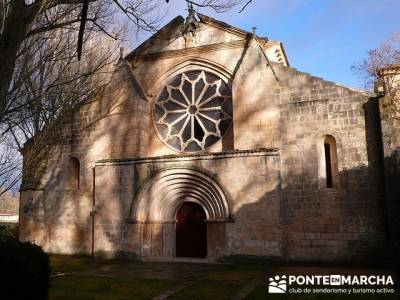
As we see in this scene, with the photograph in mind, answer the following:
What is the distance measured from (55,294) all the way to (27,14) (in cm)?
497

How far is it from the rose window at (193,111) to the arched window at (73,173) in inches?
136

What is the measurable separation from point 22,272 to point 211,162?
813 centimetres

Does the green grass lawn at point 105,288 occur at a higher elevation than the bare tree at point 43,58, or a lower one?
lower

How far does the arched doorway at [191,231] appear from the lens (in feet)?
43.2

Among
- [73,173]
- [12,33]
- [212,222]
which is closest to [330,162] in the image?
[212,222]

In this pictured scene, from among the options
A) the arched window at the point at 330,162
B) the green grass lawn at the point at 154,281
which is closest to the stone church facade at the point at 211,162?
the arched window at the point at 330,162

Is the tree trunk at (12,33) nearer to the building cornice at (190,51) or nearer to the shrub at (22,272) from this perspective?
the shrub at (22,272)

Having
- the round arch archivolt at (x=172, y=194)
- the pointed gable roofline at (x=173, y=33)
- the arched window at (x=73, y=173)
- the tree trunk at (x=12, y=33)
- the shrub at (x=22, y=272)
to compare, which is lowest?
the shrub at (x=22, y=272)

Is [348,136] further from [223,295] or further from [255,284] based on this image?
[223,295]

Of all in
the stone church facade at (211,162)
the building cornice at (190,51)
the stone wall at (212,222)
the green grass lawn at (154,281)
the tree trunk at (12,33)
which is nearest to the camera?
the tree trunk at (12,33)

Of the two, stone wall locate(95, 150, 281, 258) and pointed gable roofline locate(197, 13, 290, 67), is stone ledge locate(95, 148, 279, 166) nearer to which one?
stone wall locate(95, 150, 281, 258)

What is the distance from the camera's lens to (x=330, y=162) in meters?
12.0

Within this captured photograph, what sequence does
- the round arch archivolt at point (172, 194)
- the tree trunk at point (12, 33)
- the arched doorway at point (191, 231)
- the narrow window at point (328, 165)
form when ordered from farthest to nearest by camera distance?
the arched doorway at point (191, 231) < the round arch archivolt at point (172, 194) < the narrow window at point (328, 165) < the tree trunk at point (12, 33)

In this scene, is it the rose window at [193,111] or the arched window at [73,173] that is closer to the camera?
the rose window at [193,111]
